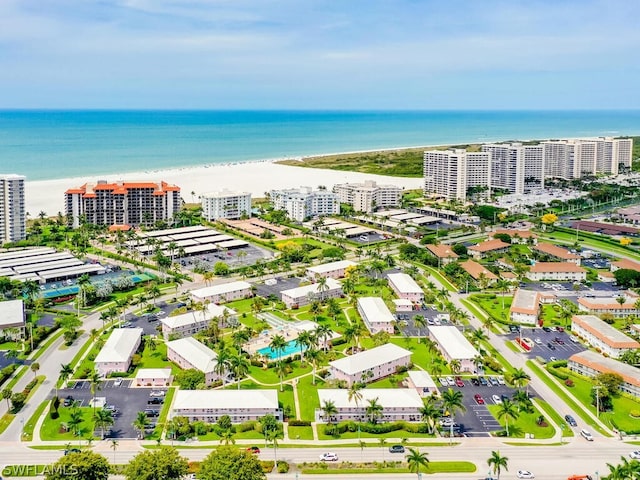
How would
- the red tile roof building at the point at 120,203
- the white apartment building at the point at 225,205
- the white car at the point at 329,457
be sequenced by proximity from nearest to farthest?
the white car at the point at 329,457 → the red tile roof building at the point at 120,203 → the white apartment building at the point at 225,205

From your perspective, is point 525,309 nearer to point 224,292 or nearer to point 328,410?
point 328,410

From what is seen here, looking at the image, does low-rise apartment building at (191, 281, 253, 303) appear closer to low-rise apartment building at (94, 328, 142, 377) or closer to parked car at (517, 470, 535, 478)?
low-rise apartment building at (94, 328, 142, 377)

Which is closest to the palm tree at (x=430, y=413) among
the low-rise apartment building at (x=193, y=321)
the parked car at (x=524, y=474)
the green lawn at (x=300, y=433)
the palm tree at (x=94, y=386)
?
the parked car at (x=524, y=474)

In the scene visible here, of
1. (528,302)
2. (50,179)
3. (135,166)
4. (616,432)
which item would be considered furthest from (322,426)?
(135,166)

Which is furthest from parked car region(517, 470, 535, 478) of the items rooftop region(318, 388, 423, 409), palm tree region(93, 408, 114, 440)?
palm tree region(93, 408, 114, 440)

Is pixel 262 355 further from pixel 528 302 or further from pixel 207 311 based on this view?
pixel 528 302

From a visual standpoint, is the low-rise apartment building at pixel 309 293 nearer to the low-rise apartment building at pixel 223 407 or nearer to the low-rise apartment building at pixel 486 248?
the low-rise apartment building at pixel 223 407

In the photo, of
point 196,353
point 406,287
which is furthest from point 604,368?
point 196,353
